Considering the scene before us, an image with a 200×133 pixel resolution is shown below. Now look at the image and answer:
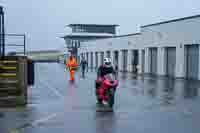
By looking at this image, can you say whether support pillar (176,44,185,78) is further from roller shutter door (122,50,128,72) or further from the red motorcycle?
the red motorcycle

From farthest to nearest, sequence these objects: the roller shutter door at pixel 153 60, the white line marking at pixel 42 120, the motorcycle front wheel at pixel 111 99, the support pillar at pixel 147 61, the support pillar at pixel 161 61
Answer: the support pillar at pixel 147 61, the roller shutter door at pixel 153 60, the support pillar at pixel 161 61, the motorcycle front wheel at pixel 111 99, the white line marking at pixel 42 120

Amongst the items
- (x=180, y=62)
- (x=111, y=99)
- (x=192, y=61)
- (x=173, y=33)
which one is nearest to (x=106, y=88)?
(x=111, y=99)

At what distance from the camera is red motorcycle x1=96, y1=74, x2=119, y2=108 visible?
11.8 m

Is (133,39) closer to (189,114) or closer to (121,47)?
(121,47)

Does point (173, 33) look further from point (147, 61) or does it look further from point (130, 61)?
point (130, 61)

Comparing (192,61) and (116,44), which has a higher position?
(116,44)

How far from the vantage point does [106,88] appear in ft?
39.3

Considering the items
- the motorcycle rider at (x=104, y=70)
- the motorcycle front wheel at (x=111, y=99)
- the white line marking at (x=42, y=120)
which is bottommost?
the white line marking at (x=42, y=120)

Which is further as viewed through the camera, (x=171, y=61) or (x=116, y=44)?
(x=116, y=44)

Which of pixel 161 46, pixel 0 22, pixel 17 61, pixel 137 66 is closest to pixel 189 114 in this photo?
pixel 17 61

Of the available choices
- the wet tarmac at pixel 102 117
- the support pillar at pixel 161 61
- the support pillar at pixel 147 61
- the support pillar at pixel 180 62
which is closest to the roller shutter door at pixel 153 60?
the support pillar at pixel 147 61

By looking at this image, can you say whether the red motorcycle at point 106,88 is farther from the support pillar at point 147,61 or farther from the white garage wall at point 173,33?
the support pillar at point 147,61

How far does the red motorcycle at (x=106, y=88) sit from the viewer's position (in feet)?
38.6

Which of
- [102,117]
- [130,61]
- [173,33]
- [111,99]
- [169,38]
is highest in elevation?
[173,33]
